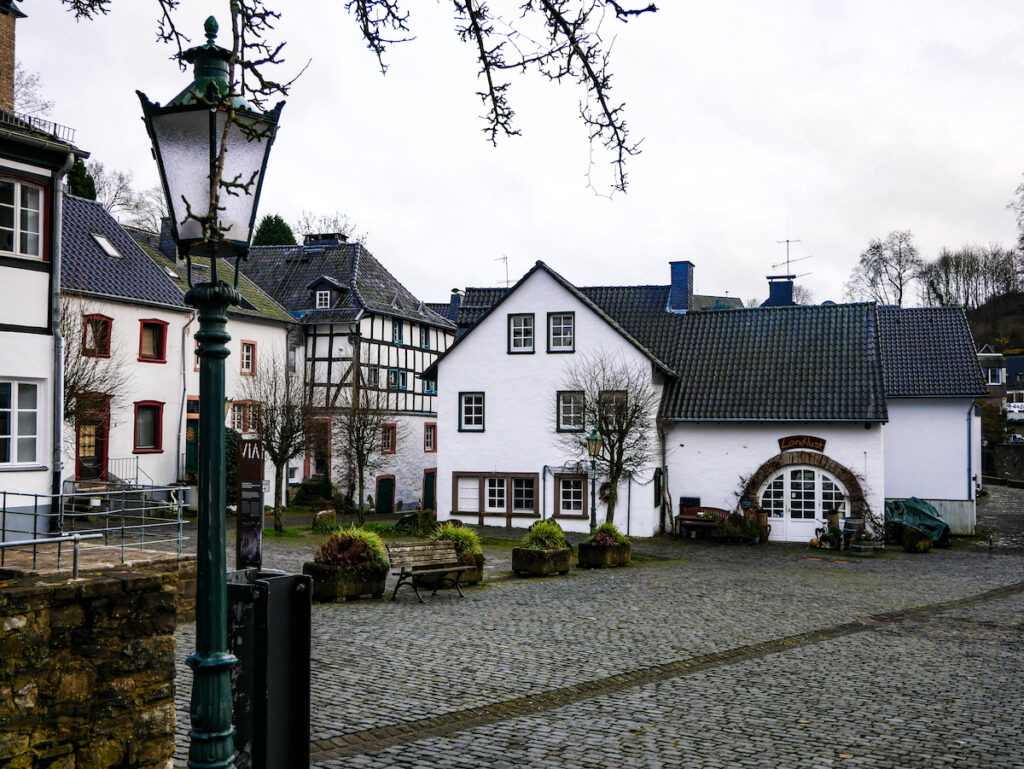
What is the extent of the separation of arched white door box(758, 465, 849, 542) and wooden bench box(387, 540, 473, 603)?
1449cm

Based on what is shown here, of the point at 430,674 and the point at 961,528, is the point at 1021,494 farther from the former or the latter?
the point at 430,674

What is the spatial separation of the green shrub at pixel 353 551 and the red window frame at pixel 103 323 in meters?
15.5

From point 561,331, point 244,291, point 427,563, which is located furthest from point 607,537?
point 244,291

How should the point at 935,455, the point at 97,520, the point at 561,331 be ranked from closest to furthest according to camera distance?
the point at 97,520
the point at 561,331
the point at 935,455

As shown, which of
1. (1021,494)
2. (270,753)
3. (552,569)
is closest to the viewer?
(270,753)

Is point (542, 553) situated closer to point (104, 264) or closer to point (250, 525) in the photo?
point (250, 525)

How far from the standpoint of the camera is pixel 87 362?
2716cm

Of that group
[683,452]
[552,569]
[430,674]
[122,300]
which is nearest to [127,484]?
[122,300]

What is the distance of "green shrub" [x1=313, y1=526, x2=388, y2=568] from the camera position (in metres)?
15.7

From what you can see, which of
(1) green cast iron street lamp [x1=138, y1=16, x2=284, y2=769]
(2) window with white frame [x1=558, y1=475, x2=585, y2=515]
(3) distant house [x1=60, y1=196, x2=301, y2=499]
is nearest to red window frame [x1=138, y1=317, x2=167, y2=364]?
(3) distant house [x1=60, y1=196, x2=301, y2=499]

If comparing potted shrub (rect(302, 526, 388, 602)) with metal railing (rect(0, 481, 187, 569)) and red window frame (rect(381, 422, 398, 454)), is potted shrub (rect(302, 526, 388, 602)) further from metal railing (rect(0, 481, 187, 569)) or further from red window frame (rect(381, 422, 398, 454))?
red window frame (rect(381, 422, 398, 454))

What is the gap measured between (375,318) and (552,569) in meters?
22.7

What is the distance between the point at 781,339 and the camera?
3156cm

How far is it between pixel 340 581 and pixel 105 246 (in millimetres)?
20123
